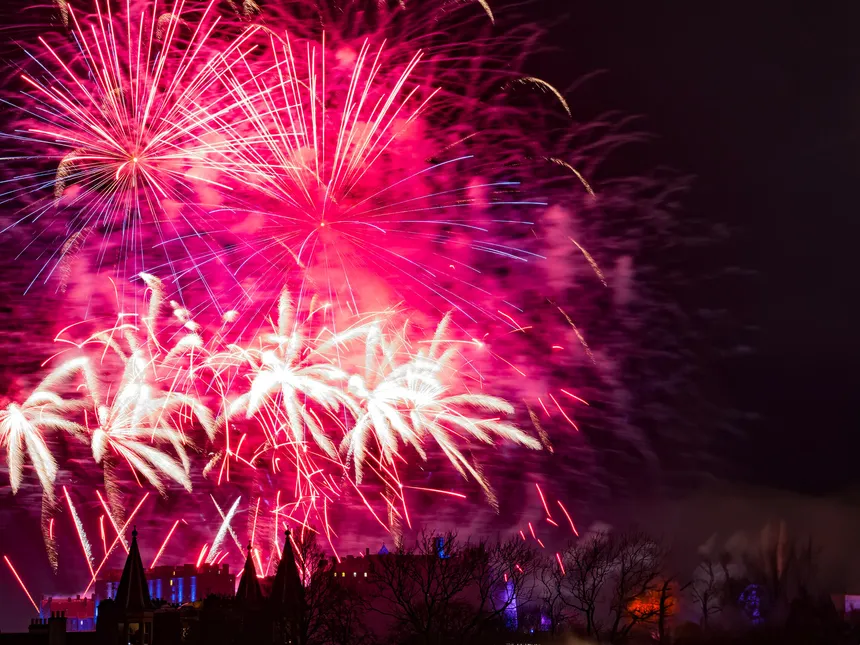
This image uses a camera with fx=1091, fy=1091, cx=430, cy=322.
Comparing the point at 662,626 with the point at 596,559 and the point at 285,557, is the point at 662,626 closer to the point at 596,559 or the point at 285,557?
the point at 596,559

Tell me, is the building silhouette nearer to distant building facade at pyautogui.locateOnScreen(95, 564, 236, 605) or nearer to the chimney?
the chimney

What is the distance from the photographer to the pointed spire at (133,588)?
60.7 m

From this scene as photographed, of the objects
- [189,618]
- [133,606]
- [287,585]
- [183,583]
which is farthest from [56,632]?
[183,583]

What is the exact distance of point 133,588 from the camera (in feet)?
202

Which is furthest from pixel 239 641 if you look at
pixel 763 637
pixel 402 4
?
pixel 402 4

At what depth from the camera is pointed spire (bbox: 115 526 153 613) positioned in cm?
6066

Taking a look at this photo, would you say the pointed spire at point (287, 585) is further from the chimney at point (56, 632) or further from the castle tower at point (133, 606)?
the chimney at point (56, 632)

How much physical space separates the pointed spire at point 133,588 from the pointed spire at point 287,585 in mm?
8688

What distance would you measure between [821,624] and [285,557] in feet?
130

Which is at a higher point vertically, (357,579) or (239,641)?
(357,579)

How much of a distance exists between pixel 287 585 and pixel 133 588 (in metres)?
10.6

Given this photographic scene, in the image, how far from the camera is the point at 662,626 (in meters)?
77.0

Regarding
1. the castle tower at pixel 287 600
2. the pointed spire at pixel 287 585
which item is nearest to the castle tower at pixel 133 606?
the castle tower at pixel 287 600

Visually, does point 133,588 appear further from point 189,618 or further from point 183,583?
point 183,583
